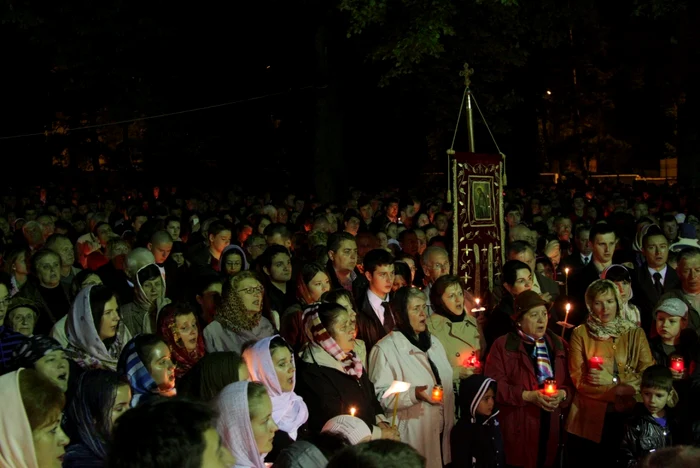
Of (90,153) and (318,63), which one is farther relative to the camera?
(90,153)

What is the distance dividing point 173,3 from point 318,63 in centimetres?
478

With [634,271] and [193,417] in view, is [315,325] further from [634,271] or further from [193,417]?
[634,271]

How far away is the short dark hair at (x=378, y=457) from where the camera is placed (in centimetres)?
256

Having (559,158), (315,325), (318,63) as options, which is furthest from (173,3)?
(559,158)

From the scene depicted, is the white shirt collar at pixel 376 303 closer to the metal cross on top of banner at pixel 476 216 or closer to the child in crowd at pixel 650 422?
the child in crowd at pixel 650 422

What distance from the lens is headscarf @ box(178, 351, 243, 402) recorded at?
415cm

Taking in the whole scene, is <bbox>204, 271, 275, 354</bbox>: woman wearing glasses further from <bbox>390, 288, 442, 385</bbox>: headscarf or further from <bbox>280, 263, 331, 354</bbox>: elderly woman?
<bbox>390, 288, 442, 385</bbox>: headscarf

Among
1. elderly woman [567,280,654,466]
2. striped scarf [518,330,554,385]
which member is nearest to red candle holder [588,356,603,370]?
elderly woman [567,280,654,466]

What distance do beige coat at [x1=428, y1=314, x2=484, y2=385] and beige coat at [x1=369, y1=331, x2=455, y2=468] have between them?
0.54 metres

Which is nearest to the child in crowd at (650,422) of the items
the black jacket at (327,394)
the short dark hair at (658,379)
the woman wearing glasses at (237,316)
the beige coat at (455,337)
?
the short dark hair at (658,379)

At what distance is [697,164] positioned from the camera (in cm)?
2869

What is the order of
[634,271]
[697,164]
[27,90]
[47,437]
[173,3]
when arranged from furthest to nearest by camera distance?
[27,90], [697,164], [173,3], [634,271], [47,437]

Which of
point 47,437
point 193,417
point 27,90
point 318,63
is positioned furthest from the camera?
point 27,90

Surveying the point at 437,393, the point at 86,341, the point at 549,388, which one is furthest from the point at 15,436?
the point at 549,388
